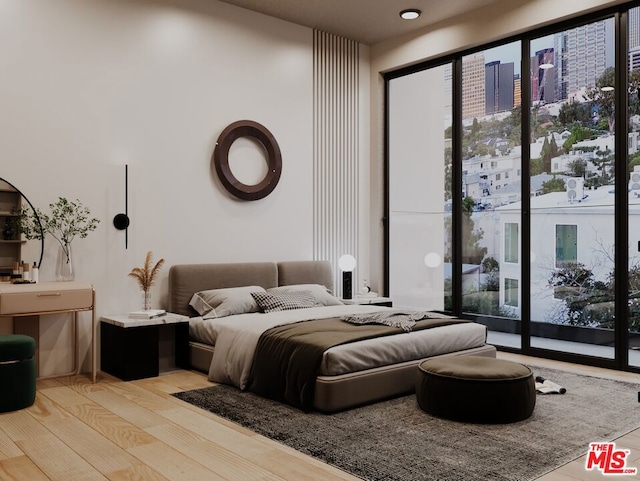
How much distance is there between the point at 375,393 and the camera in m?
3.69

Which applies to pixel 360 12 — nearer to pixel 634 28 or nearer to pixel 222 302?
pixel 634 28

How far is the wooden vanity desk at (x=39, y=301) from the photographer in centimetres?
384

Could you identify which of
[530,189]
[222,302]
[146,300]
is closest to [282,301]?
[222,302]

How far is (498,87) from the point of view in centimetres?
550

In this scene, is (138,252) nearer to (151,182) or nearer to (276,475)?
(151,182)

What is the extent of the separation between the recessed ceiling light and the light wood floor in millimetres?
3874

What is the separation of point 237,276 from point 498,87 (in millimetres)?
2838

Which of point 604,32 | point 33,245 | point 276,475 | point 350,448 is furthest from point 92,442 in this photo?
point 604,32

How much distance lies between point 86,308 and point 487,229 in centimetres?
344

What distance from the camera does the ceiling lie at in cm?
542

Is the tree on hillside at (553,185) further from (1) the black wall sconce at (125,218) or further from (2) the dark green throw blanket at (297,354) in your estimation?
(1) the black wall sconce at (125,218)

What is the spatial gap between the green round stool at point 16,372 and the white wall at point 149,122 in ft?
2.79

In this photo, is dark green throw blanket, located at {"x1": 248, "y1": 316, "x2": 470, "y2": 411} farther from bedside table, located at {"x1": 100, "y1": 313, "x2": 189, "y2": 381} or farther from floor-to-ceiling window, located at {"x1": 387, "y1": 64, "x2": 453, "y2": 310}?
floor-to-ceiling window, located at {"x1": 387, "y1": 64, "x2": 453, "y2": 310}

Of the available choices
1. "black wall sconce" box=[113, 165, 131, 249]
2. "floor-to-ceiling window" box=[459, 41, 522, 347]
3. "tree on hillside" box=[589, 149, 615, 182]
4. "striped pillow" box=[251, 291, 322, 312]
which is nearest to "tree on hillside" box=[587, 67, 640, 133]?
"tree on hillside" box=[589, 149, 615, 182]
